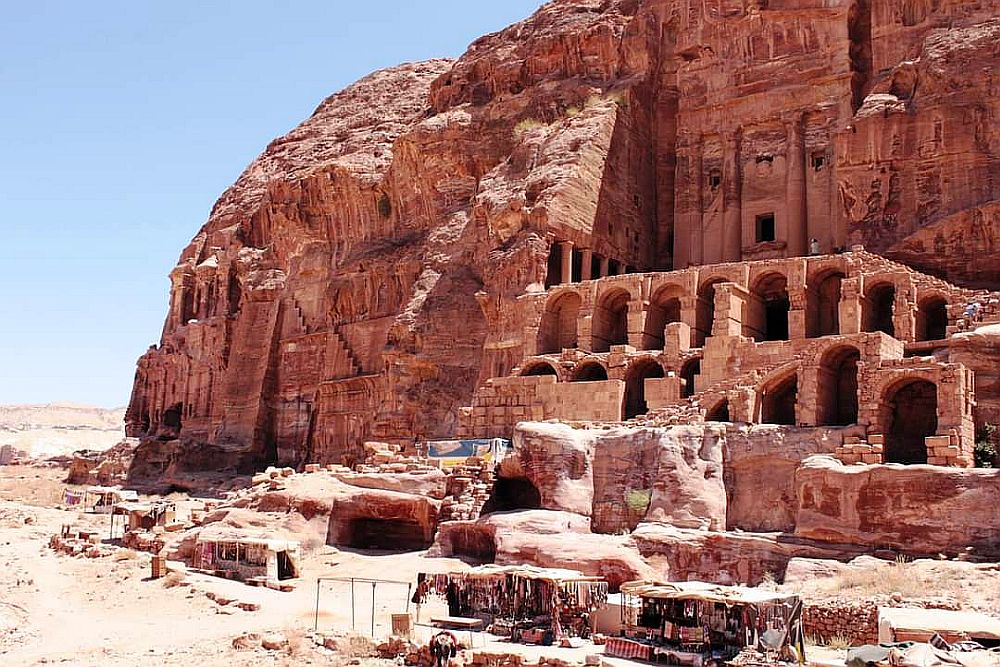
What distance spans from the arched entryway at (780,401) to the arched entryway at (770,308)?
4475 millimetres

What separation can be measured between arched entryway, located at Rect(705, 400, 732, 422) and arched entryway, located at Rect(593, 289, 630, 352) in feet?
26.9

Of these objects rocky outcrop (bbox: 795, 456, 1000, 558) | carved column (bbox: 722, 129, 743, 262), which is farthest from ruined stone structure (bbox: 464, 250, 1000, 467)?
carved column (bbox: 722, 129, 743, 262)

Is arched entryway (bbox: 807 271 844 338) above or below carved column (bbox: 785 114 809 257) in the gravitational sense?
below

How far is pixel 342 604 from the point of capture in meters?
25.9

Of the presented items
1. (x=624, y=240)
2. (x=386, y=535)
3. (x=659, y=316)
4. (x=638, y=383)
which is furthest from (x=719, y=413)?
(x=624, y=240)

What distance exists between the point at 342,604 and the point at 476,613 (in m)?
3.87

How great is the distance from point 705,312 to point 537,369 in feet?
21.4

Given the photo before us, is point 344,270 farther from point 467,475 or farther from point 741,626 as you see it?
point 741,626

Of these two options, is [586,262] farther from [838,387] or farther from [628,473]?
[628,473]

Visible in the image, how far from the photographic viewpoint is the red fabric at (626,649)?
2000cm

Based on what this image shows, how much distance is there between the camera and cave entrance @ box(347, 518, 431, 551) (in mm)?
33719

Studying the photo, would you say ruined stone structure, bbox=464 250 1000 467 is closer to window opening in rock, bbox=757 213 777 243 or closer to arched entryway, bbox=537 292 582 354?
arched entryway, bbox=537 292 582 354

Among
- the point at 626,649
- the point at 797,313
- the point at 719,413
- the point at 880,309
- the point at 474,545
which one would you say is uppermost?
the point at 880,309

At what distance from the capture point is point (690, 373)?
37.7 m
